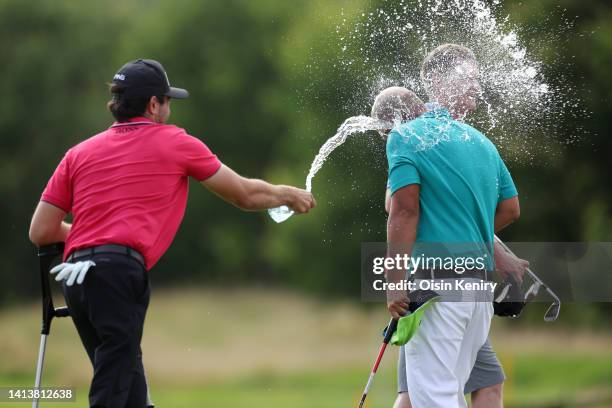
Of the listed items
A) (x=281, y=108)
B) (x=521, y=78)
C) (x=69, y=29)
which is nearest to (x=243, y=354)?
(x=281, y=108)

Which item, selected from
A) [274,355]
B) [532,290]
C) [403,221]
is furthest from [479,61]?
[274,355]

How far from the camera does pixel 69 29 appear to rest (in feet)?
157

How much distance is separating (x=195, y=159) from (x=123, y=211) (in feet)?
1.41

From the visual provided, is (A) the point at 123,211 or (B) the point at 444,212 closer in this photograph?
(A) the point at 123,211

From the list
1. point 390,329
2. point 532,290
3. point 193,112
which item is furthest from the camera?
point 193,112

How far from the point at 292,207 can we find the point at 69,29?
145 ft

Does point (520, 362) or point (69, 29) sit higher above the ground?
point (69, 29)

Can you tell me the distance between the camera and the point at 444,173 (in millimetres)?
5305

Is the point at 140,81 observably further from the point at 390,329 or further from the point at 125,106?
the point at 390,329

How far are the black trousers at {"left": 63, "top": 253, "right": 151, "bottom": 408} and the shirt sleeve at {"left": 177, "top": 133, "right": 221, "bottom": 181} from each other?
53 cm

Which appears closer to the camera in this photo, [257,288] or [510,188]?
[510,188]

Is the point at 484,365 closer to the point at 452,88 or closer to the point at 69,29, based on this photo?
the point at 452,88

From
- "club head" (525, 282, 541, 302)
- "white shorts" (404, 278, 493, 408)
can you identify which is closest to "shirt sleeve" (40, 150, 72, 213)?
"white shorts" (404, 278, 493, 408)

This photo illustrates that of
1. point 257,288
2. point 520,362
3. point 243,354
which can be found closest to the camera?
point 520,362
